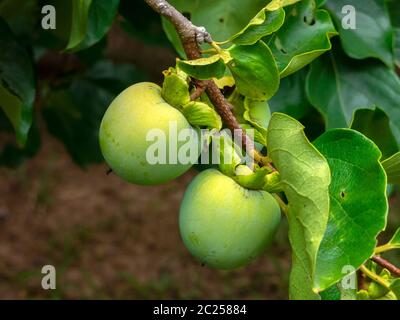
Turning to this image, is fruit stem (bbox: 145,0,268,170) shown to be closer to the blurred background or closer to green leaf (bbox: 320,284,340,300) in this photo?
green leaf (bbox: 320,284,340,300)

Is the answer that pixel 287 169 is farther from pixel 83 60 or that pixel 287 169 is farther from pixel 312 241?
pixel 83 60

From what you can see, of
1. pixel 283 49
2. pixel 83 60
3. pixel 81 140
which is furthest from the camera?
pixel 81 140

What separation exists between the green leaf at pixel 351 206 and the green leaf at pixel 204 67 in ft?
0.50

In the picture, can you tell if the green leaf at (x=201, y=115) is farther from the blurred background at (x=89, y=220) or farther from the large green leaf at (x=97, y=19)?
the blurred background at (x=89, y=220)

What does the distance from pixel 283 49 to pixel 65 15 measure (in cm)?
39

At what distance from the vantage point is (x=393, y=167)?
3.06 ft

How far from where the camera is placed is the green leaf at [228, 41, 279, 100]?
0.89 m

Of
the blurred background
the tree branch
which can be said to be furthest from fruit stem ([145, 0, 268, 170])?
the blurred background

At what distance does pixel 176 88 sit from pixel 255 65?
0.32 feet

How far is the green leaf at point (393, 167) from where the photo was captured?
913mm

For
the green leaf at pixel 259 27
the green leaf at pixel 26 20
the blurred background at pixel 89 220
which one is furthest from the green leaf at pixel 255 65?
the blurred background at pixel 89 220

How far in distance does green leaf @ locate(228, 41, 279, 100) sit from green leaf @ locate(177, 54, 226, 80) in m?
0.03
